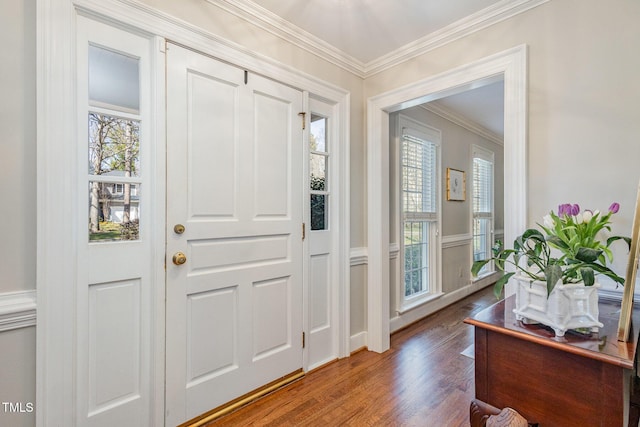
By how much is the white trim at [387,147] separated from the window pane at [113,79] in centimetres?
175

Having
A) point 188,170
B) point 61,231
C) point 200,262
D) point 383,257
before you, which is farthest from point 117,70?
point 383,257

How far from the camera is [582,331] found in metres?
0.96

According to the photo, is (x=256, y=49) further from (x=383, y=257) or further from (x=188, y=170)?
(x=383, y=257)

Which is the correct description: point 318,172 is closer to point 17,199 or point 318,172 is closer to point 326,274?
point 326,274

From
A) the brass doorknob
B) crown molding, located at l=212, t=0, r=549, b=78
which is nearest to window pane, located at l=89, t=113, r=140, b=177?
the brass doorknob

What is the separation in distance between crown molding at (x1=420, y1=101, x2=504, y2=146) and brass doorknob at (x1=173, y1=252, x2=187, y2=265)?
289 cm

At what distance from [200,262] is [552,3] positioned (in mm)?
2486

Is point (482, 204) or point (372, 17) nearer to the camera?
point (372, 17)

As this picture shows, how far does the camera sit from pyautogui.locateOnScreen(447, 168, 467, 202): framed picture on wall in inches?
149

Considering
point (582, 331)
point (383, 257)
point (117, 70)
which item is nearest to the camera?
point (582, 331)

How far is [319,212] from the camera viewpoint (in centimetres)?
235

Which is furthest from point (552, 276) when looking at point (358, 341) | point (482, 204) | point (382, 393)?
point (482, 204)

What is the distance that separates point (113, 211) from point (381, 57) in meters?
2.23

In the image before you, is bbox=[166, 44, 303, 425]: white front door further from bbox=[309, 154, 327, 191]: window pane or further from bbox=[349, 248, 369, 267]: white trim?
bbox=[349, 248, 369, 267]: white trim
